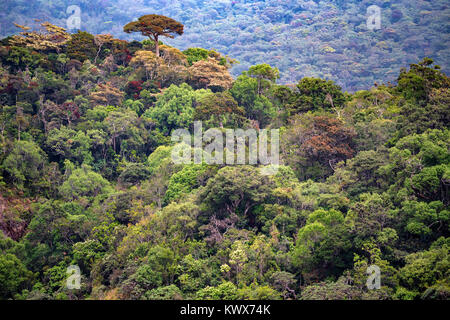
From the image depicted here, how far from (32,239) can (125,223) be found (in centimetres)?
425

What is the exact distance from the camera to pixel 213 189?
21.3 meters

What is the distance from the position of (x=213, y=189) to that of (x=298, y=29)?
242 ft

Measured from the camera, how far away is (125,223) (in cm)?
2336

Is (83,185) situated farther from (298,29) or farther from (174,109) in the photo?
(298,29)

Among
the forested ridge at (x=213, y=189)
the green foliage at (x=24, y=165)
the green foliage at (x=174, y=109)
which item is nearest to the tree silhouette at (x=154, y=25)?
the forested ridge at (x=213, y=189)

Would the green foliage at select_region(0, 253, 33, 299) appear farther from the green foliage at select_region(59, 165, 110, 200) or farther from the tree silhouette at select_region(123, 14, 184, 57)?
the tree silhouette at select_region(123, 14, 184, 57)

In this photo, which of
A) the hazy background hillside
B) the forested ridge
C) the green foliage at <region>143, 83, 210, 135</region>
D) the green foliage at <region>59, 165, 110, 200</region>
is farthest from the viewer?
the hazy background hillside

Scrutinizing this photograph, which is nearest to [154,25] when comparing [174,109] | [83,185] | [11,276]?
[174,109]

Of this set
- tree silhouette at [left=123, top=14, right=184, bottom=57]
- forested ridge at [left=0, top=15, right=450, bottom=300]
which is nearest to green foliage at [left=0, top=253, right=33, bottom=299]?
forested ridge at [left=0, top=15, right=450, bottom=300]

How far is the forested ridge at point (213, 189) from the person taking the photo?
712 inches

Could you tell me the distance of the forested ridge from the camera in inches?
712

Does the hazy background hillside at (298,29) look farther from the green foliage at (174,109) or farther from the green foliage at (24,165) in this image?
the green foliage at (24,165)

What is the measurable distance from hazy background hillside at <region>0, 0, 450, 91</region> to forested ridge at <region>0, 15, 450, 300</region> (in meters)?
45.8
